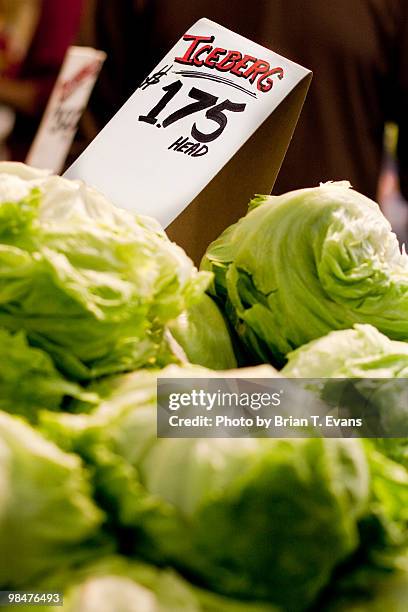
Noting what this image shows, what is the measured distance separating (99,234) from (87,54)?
745 mm

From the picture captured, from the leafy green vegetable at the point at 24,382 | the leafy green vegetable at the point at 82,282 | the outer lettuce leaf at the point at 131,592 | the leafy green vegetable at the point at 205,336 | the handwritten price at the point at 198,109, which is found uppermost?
the handwritten price at the point at 198,109

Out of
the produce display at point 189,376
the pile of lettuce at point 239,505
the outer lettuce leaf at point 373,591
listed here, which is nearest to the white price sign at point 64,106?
the produce display at point 189,376

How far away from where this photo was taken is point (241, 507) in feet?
2.47

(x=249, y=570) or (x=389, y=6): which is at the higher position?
(x=389, y=6)

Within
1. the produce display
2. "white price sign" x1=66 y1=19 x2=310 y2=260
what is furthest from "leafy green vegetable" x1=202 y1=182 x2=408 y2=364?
"white price sign" x1=66 y1=19 x2=310 y2=260

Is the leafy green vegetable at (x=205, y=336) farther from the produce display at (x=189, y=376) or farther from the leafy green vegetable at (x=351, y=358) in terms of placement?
the leafy green vegetable at (x=351, y=358)

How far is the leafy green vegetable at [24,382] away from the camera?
0.98m

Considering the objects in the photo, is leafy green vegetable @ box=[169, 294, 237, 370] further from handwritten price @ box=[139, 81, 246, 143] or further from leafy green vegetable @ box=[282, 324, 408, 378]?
handwritten price @ box=[139, 81, 246, 143]

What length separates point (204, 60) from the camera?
5.62ft

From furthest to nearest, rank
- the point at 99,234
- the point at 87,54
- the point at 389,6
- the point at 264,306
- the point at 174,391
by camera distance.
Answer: the point at 389,6
the point at 87,54
the point at 264,306
the point at 99,234
the point at 174,391

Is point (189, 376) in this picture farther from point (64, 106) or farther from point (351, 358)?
point (64, 106)

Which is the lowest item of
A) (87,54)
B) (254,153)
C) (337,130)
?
(337,130)

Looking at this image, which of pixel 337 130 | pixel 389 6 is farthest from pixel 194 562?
pixel 389 6

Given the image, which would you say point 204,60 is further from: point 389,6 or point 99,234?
point 389,6
